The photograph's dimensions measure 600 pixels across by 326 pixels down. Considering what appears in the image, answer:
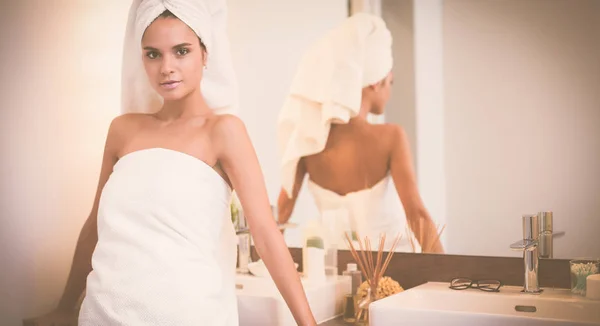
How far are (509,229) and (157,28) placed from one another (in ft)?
3.63

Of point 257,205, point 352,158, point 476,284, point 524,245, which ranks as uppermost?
point 352,158

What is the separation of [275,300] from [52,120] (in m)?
0.83

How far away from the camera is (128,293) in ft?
5.91

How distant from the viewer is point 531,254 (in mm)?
2002

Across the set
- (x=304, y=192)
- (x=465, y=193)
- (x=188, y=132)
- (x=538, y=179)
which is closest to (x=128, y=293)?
(x=188, y=132)

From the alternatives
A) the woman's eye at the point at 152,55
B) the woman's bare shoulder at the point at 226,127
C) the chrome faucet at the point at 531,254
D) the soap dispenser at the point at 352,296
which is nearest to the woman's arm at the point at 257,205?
the woman's bare shoulder at the point at 226,127

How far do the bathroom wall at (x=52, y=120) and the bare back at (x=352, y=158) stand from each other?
0.28m

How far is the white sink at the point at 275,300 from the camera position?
6.86 ft

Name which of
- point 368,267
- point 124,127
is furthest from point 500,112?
point 124,127

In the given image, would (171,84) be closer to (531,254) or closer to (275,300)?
(275,300)

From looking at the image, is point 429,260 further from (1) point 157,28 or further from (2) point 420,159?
(1) point 157,28

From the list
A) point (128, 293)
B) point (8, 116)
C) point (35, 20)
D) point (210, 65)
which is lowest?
point (128, 293)

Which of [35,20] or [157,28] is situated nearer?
[157,28]

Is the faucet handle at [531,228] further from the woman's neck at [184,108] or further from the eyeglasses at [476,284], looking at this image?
the woman's neck at [184,108]
